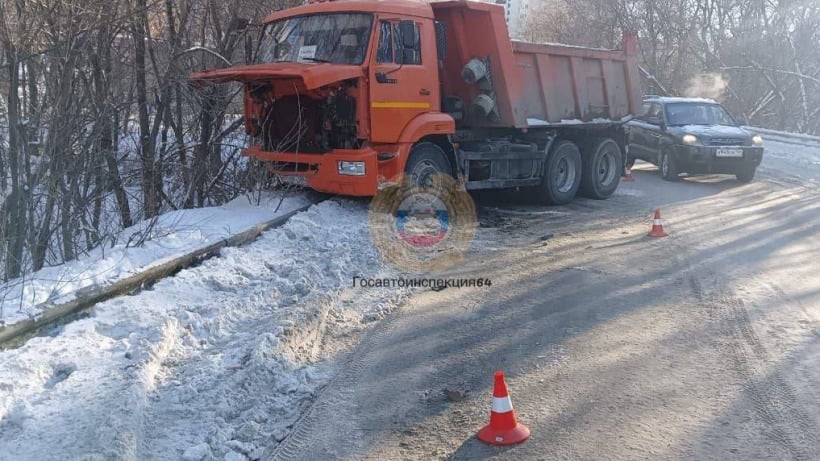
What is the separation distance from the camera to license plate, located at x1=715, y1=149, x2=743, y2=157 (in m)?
14.7

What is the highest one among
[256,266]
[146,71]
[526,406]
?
[146,71]

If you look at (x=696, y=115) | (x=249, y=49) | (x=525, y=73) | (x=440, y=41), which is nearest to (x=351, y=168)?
(x=440, y=41)

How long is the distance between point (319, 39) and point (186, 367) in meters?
5.60

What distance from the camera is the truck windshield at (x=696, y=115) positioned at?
52.2ft

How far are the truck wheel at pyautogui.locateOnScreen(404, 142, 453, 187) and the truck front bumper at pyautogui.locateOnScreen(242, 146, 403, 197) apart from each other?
442 millimetres

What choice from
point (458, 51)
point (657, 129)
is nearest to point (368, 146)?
point (458, 51)

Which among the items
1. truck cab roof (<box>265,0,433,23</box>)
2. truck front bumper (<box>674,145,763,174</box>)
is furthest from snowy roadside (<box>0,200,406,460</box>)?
truck front bumper (<box>674,145,763,174</box>)

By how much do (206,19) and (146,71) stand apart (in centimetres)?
155

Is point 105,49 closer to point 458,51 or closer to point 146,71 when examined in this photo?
point 146,71

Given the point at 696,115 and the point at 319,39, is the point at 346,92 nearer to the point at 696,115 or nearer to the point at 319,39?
the point at 319,39

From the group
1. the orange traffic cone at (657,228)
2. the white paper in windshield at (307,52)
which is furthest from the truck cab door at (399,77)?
the orange traffic cone at (657,228)

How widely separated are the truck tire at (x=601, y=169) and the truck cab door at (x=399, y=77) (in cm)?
408

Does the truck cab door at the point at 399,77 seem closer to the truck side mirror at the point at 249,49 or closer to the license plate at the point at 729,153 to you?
the truck side mirror at the point at 249,49

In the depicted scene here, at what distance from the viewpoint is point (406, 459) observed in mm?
3842
